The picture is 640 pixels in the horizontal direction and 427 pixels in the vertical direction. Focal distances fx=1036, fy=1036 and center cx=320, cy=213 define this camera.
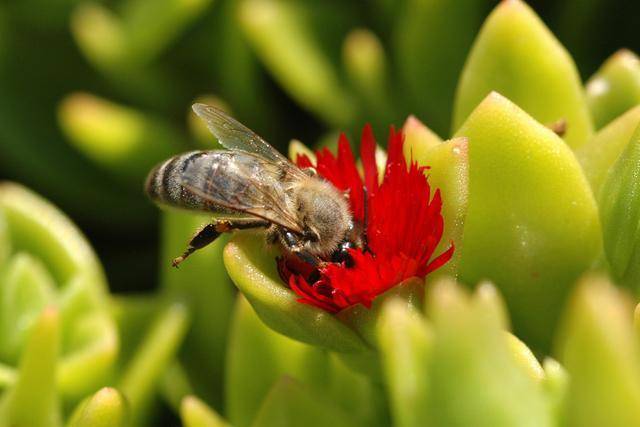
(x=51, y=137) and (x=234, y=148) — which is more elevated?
(x=234, y=148)

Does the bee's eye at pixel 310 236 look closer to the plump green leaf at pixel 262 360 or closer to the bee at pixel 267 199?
the bee at pixel 267 199

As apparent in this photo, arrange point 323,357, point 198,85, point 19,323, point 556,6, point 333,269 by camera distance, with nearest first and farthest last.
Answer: point 333,269 < point 323,357 < point 19,323 < point 556,6 < point 198,85

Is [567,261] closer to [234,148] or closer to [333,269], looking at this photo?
[333,269]

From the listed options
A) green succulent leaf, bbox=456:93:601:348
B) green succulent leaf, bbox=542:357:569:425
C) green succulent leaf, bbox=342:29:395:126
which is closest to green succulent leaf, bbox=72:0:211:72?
green succulent leaf, bbox=342:29:395:126

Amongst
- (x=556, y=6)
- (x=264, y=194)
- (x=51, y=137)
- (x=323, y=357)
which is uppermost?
(x=556, y=6)

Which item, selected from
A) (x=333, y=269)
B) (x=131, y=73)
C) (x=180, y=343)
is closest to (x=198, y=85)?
(x=131, y=73)

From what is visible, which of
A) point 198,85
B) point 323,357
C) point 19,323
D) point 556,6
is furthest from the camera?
point 198,85

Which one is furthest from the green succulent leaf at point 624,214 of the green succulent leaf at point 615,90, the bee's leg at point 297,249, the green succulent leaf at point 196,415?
the green succulent leaf at point 196,415

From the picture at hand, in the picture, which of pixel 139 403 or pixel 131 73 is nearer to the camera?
pixel 139 403

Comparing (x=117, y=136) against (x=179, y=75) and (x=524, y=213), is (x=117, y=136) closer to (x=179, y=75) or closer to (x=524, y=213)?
(x=179, y=75)
